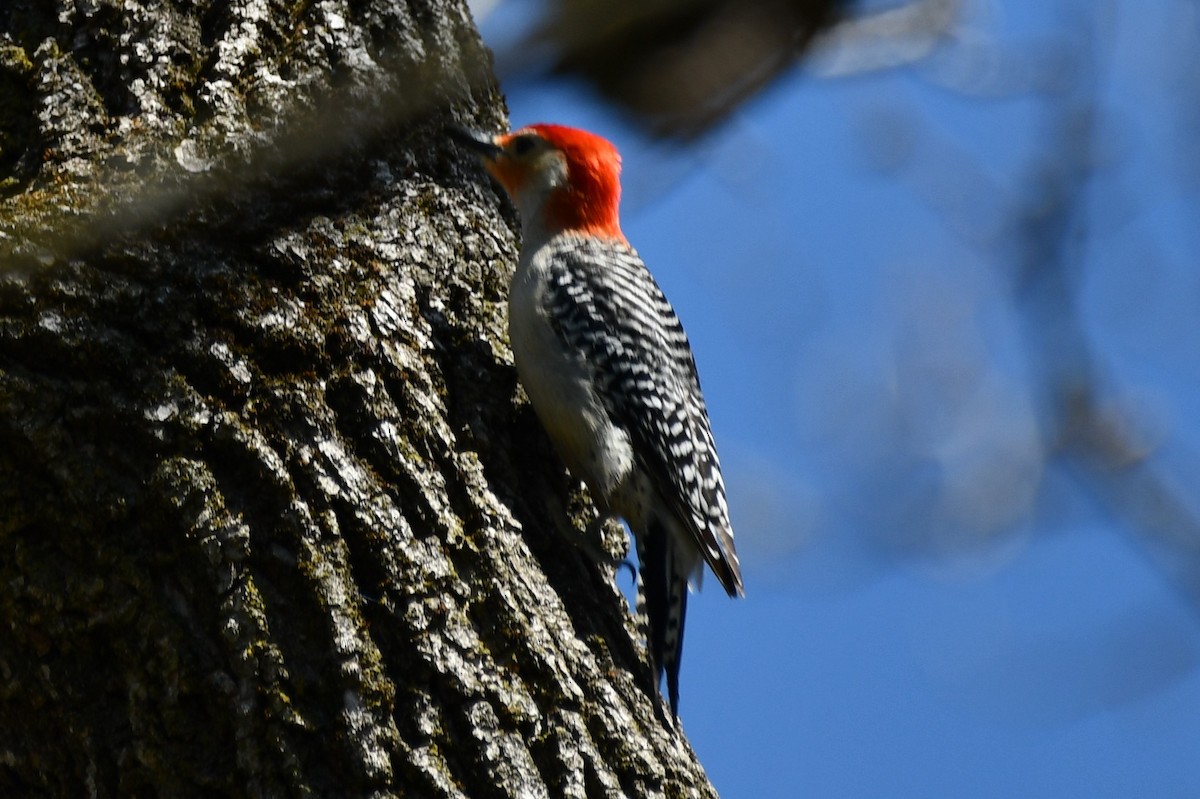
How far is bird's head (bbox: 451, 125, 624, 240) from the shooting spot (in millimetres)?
4359

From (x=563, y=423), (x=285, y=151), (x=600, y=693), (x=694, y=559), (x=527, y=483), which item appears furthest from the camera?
(x=694, y=559)

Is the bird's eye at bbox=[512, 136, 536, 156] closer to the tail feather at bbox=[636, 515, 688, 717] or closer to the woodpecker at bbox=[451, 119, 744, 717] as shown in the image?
the woodpecker at bbox=[451, 119, 744, 717]

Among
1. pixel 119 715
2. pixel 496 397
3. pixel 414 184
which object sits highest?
pixel 414 184

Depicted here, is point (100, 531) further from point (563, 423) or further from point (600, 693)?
point (563, 423)

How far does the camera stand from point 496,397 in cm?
332

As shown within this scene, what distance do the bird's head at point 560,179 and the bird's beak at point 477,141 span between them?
0.40ft

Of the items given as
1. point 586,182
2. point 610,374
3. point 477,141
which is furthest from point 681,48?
point 586,182

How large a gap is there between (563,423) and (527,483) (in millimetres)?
357

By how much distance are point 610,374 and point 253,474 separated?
1771mm

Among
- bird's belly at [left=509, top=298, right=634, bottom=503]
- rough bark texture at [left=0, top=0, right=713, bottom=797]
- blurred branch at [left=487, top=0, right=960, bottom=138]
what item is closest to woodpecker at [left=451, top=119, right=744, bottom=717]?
bird's belly at [left=509, top=298, right=634, bottom=503]

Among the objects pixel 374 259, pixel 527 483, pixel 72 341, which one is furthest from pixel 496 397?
pixel 72 341

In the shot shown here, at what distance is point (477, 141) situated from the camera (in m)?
3.74

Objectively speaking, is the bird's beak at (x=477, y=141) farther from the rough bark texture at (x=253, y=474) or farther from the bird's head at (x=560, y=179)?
the rough bark texture at (x=253, y=474)

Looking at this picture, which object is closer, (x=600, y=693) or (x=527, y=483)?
(x=600, y=693)
